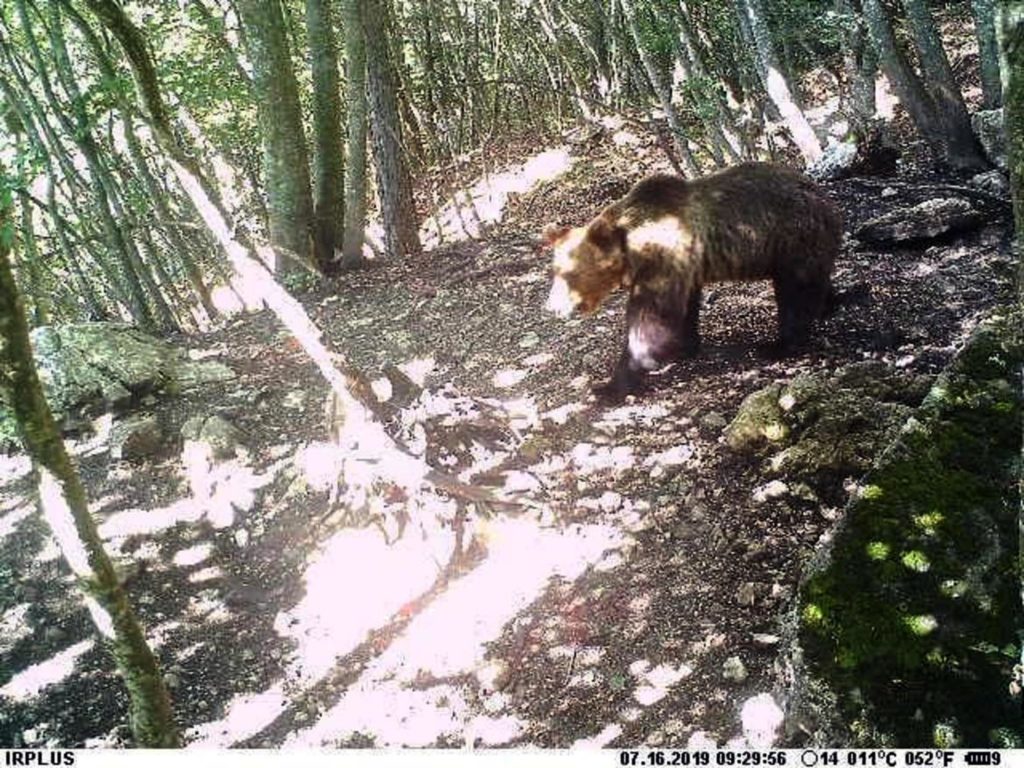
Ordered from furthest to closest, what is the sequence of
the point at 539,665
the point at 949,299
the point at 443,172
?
the point at 443,172, the point at 949,299, the point at 539,665

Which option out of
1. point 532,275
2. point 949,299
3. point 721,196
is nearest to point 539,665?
point 721,196

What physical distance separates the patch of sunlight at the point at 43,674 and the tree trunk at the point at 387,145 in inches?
248

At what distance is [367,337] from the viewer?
8148 mm

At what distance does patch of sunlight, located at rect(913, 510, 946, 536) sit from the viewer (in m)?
3.22

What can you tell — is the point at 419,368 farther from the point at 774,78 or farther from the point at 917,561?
the point at 774,78

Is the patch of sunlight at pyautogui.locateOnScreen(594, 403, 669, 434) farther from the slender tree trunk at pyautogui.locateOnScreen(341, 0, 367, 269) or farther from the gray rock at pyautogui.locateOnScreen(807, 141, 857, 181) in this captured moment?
the gray rock at pyautogui.locateOnScreen(807, 141, 857, 181)

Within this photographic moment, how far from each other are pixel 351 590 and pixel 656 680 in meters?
2.13

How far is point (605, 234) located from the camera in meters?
5.88

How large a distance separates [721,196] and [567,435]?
1.98 meters

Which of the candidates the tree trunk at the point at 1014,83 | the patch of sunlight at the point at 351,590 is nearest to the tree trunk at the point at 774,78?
the patch of sunlight at the point at 351,590

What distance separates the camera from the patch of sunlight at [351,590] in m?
4.80

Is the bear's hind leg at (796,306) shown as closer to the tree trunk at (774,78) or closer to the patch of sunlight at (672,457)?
the patch of sunlight at (672,457)

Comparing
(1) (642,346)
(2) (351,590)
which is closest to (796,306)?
(1) (642,346)

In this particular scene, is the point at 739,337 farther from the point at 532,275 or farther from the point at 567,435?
the point at 532,275
